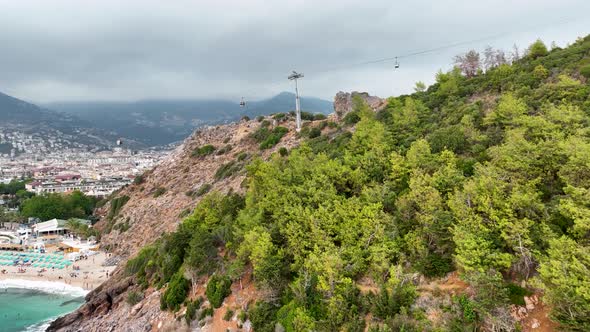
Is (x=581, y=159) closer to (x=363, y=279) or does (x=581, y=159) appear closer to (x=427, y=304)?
(x=427, y=304)

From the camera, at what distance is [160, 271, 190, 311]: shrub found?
2935 cm

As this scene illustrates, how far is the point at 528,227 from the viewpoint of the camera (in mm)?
17297

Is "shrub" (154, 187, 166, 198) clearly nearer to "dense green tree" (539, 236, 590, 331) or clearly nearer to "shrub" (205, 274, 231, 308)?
"shrub" (205, 274, 231, 308)

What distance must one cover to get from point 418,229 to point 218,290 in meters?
15.6

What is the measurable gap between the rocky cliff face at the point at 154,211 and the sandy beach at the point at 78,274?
326 centimetres

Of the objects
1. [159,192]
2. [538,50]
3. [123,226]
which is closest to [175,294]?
[159,192]

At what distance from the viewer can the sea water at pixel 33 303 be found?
140ft

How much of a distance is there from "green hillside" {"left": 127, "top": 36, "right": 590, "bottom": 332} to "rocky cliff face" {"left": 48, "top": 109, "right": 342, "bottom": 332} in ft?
10.8

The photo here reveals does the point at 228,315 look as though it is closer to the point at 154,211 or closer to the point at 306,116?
the point at 154,211

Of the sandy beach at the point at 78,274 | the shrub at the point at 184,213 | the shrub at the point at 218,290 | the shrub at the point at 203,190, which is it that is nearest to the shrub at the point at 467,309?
the shrub at the point at 218,290

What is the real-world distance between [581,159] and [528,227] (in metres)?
5.18

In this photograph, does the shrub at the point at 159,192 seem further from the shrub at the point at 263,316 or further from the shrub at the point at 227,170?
the shrub at the point at 263,316

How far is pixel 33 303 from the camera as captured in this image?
48.7m

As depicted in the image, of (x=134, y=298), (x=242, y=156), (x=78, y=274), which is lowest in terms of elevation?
(x=78, y=274)
